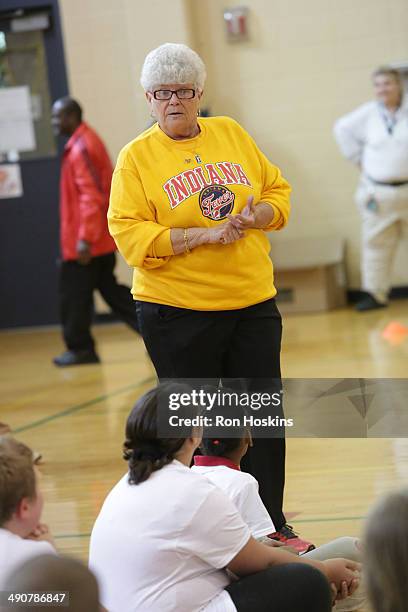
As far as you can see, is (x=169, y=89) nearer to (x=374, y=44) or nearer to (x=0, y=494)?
(x=0, y=494)

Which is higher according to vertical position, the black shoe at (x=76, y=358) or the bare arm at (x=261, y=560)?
the bare arm at (x=261, y=560)

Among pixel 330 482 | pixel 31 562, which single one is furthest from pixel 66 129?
pixel 31 562

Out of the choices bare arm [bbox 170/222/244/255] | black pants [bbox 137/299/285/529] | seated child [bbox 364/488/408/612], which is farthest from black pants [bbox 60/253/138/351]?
seated child [bbox 364/488/408/612]

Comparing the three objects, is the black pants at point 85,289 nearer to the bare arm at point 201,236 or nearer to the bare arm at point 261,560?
the bare arm at point 201,236

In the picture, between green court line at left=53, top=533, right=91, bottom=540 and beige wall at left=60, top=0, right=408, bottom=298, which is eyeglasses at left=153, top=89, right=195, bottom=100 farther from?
beige wall at left=60, top=0, right=408, bottom=298

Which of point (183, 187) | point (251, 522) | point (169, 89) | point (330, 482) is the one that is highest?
point (169, 89)

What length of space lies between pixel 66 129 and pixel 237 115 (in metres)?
2.09

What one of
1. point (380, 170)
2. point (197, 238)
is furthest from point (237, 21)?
point (197, 238)

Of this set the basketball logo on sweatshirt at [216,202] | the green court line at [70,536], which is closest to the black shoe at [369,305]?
the green court line at [70,536]

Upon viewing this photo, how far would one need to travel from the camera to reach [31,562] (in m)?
1.51

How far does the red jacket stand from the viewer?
645 cm

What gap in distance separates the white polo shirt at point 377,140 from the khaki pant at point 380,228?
0.11 meters

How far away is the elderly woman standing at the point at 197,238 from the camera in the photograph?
9.20ft

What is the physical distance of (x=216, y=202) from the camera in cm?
283
